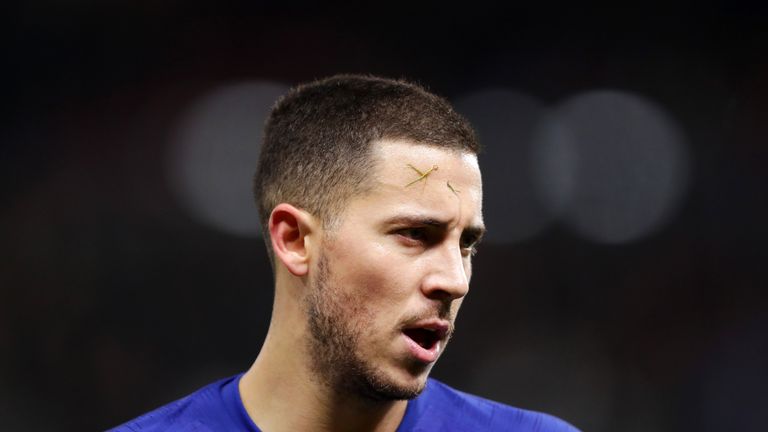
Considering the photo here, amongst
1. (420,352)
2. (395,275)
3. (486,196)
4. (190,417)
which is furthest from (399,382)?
(486,196)

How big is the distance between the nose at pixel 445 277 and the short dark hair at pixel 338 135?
211 millimetres

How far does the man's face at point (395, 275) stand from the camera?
166 cm

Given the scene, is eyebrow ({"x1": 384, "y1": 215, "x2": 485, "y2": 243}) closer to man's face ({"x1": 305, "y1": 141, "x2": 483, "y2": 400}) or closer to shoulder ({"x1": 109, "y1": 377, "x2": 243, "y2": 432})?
man's face ({"x1": 305, "y1": 141, "x2": 483, "y2": 400})

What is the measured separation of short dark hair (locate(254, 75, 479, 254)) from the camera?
1748 millimetres

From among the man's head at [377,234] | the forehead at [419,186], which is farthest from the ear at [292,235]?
the forehead at [419,186]

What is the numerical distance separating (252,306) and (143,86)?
1.31 m

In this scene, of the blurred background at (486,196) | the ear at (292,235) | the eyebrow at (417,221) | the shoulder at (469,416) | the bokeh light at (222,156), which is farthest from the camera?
the bokeh light at (222,156)

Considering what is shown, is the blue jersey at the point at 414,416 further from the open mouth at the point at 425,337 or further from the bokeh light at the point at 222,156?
the bokeh light at the point at 222,156

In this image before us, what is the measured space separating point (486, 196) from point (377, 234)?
2898 millimetres

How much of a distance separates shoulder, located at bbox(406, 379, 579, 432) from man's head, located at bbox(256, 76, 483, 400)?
0.83ft

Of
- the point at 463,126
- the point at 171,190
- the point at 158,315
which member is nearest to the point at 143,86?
the point at 171,190

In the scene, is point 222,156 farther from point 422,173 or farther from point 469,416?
point 422,173

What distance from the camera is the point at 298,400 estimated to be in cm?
178

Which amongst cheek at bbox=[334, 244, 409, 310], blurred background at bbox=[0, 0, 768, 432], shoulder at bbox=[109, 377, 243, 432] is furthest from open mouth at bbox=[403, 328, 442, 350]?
blurred background at bbox=[0, 0, 768, 432]
